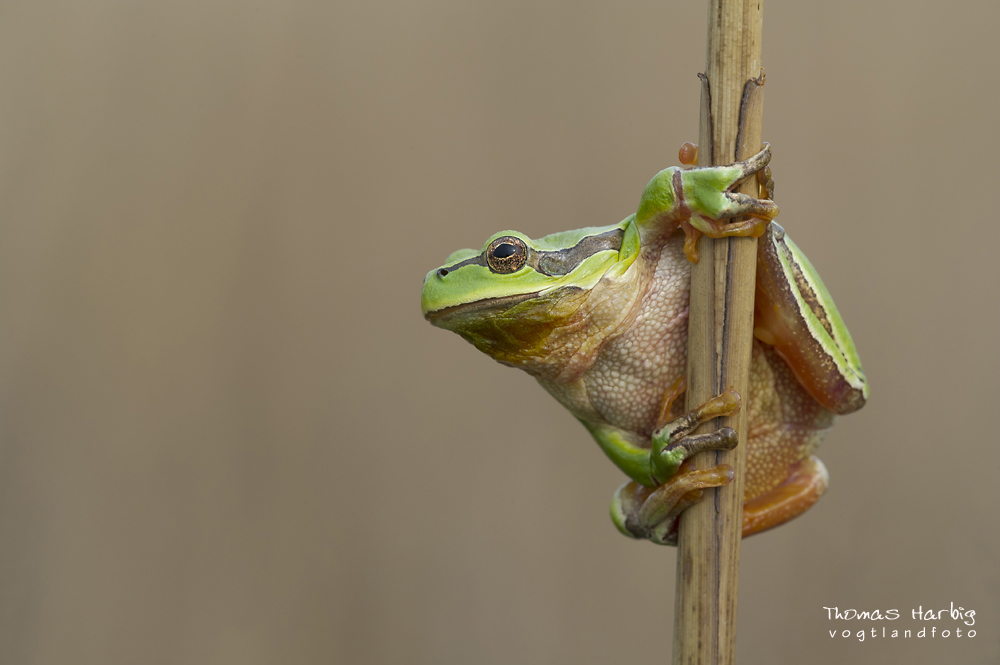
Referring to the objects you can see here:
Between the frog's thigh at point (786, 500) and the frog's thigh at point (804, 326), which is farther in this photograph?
the frog's thigh at point (786, 500)

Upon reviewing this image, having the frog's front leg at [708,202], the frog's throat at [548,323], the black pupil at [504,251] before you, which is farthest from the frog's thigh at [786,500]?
the black pupil at [504,251]

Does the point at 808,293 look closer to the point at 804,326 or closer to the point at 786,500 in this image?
the point at 804,326

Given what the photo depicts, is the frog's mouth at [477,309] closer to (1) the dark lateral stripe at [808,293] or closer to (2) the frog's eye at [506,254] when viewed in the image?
(2) the frog's eye at [506,254]

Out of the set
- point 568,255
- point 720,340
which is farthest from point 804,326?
point 568,255

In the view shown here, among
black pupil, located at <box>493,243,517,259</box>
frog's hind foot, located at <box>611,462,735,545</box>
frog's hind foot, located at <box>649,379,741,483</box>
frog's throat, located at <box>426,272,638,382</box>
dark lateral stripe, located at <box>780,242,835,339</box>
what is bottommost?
frog's hind foot, located at <box>611,462,735,545</box>

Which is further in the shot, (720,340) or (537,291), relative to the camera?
(537,291)

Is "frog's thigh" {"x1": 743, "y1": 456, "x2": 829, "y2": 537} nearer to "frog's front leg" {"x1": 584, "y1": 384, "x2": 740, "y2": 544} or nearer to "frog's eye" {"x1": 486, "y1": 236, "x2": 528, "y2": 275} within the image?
"frog's front leg" {"x1": 584, "y1": 384, "x2": 740, "y2": 544}

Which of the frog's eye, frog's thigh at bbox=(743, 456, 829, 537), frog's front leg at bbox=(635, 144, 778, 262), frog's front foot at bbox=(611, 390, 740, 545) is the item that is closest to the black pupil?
the frog's eye

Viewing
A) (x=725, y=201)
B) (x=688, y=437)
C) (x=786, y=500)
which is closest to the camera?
(x=725, y=201)
